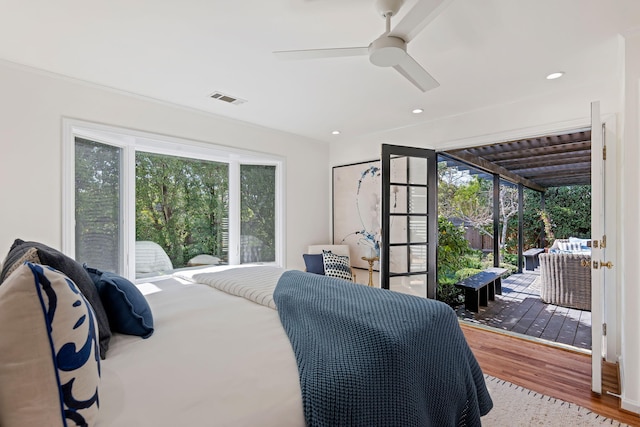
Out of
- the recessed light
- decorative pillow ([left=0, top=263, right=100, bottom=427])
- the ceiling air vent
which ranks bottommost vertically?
decorative pillow ([left=0, top=263, right=100, bottom=427])

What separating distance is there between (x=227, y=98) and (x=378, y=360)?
9.09 ft

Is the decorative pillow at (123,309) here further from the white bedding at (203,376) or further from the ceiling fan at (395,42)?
the ceiling fan at (395,42)

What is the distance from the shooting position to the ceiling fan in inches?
56.0

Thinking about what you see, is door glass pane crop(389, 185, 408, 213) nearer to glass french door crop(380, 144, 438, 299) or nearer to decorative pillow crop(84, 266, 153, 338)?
glass french door crop(380, 144, 438, 299)

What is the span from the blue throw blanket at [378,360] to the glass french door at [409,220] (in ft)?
5.88

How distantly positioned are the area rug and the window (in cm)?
289

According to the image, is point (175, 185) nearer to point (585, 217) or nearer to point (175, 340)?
point (175, 340)

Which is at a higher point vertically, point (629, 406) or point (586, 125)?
point (586, 125)

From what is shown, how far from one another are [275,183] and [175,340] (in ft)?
10.5

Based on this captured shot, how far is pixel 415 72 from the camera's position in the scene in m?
1.96

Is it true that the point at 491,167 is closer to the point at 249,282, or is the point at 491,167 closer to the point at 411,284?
the point at 411,284

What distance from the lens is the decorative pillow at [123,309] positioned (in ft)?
Result: 4.29

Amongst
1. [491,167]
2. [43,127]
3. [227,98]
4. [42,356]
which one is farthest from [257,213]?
[491,167]

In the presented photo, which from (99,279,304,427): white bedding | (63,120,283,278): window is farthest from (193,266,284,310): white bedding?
(63,120,283,278): window
